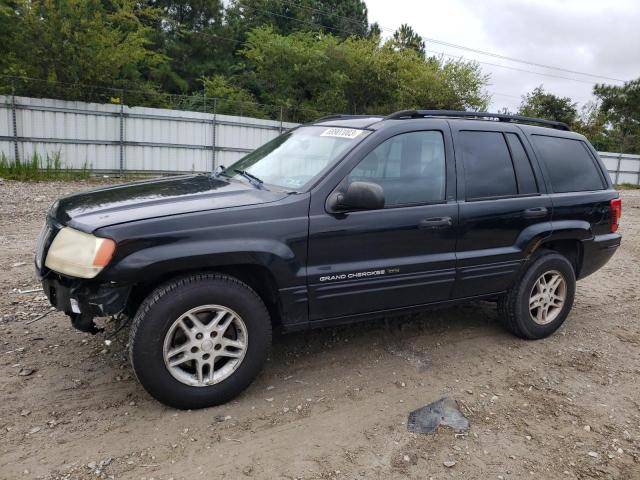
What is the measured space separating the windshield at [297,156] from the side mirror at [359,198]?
0.27 metres

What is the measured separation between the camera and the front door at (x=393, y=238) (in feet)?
11.1

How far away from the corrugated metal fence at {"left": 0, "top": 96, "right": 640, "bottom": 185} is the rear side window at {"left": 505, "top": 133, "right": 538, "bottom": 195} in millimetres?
13480

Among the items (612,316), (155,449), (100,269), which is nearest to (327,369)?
(155,449)

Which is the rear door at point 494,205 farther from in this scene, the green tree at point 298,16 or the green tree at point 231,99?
the green tree at point 298,16

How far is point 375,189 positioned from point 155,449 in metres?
1.93

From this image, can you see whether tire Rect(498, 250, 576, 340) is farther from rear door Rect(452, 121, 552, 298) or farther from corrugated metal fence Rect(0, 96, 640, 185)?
corrugated metal fence Rect(0, 96, 640, 185)

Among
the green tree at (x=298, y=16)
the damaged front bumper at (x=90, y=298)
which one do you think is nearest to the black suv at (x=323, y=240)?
the damaged front bumper at (x=90, y=298)

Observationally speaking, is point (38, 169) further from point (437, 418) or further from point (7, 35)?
point (437, 418)

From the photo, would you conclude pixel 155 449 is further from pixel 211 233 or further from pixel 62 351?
pixel 62 351

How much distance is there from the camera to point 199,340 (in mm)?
3074

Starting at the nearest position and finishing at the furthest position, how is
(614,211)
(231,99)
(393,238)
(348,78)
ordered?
(393,238) → (614,211) → (231,99) → (348,78)

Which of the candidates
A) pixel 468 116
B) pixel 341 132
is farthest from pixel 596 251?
pixel 341 132

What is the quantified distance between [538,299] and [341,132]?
7.25 feet

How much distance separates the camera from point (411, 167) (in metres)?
3.78
